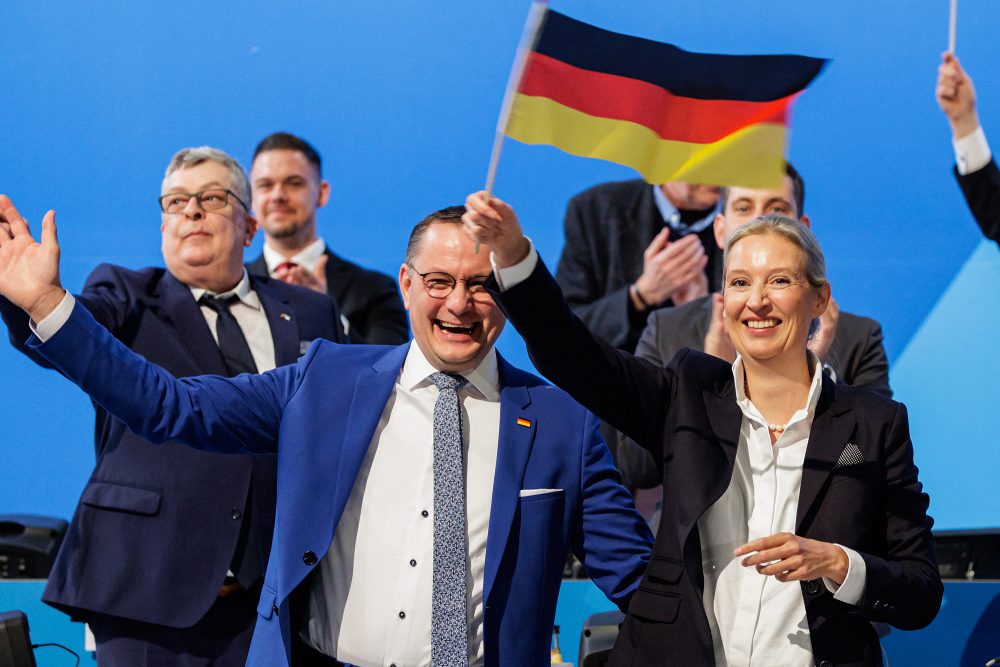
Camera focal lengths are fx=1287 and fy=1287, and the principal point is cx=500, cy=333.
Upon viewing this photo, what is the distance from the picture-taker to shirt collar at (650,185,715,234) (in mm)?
4520

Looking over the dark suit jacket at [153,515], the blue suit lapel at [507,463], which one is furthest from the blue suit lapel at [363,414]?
the dark suit jacket at [153,515]

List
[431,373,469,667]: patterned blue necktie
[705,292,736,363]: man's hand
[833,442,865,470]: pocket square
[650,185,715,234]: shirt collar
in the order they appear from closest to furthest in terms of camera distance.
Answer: [833,442,865,470]: pocket square, [431,373,469,667]: patterned blue necktie, [705,292,736,363]: man's hand, [650,185,715,234]: shirt collar

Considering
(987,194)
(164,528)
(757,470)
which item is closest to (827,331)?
(987,194)

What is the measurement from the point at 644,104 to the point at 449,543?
2.92ft

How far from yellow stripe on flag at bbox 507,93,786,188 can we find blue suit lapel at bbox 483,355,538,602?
48 cm

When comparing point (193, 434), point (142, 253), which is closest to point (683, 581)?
point (193, 434)

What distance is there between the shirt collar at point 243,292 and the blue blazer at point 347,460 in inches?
30.1

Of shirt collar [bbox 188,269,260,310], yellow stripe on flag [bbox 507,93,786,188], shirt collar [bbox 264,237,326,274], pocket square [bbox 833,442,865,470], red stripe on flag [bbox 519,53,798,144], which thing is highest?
shirt collar [bbox 264,237,326,274]

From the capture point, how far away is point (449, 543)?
2.32 m

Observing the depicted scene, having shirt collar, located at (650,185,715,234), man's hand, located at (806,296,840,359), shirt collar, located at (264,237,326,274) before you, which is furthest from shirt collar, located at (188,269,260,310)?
shirt collar, located at (650,185,715,234)

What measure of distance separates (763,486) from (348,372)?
82 cm

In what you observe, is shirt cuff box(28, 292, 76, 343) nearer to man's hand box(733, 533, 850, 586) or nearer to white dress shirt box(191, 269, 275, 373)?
white dress shirt box(191, 269, 275, 373)

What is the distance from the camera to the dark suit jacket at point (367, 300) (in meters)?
4.53

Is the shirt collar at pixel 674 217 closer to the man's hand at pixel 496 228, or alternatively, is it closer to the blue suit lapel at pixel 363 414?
the blue suit lapel at pixel 363 414
